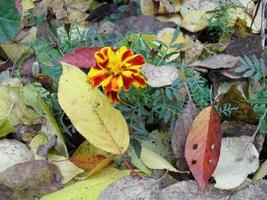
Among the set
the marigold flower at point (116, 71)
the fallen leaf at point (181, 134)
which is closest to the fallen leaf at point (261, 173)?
the fallen leaf at point (181, 134)

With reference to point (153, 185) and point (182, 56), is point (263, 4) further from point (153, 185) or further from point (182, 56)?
point (153, 185)

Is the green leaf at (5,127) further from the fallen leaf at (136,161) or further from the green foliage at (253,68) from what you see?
the green foliage at (253,68)

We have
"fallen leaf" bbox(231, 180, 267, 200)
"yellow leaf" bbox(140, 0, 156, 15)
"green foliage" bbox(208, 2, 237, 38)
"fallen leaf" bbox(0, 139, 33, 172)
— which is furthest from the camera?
"yellow leaf" bbox(140, 0, 156, 15)

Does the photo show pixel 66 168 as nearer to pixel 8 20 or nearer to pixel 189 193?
pixel 189 193

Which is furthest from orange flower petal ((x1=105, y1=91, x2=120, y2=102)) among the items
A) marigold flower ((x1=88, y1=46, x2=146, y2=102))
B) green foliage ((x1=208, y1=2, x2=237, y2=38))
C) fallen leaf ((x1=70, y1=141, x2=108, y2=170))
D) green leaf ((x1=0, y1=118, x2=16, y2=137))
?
green foliage ((x1=208, y1=2, x2=237, y2=38))

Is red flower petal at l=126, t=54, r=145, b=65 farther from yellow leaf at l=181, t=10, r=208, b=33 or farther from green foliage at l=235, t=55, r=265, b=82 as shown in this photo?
yellow leaf at l=181, t=10, r=208, b=33

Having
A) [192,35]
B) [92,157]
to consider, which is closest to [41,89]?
[92,157]

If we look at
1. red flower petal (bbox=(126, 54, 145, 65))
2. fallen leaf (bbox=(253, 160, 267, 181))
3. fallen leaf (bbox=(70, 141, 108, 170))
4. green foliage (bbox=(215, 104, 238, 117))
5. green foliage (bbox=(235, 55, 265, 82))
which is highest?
red flower petal (bbox=(126, 54, 145, 65))
